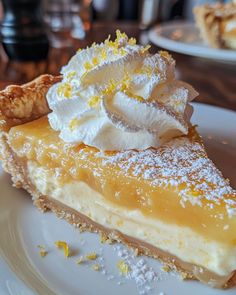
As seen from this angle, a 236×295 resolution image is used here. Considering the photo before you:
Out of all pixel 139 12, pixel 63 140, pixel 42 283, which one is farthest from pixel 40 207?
pixel 139 12

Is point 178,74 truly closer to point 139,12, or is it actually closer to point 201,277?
point 201,277

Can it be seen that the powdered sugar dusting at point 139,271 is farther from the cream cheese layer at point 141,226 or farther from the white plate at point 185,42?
the white plate at point 185,42

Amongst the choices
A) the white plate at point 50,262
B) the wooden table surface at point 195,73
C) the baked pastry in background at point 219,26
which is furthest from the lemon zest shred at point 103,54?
the baked pastry in background at point 219,26

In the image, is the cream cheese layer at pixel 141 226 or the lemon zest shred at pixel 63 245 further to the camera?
the lemon zest shred at pixel 63 245

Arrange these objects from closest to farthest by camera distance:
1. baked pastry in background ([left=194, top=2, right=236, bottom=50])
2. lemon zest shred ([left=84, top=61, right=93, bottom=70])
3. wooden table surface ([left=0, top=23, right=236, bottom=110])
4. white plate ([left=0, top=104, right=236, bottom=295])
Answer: white plate ([left=0, top=104, right=236, bottom=295]) → lemon zest shred ([left=84, top=61, right=93, bottom=70]) → wooden table surface ([left=0, top=23, right=236, bottom=110]) → baked pastry in background ([left=194, top=2, right=236, bottom=50])

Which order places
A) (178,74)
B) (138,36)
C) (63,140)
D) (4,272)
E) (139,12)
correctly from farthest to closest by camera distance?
(139,12), (138,36), (178,74), (63,140), (4,272)

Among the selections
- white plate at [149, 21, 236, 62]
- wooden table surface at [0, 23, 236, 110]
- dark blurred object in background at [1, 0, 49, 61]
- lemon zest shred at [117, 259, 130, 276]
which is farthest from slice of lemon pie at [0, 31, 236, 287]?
white plate at [149, 21, 236, 62]

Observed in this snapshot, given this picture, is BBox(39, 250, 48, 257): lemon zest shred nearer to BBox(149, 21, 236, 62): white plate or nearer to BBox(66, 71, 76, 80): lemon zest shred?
BBox(66, 71, 76, 80): lemon zest shred
